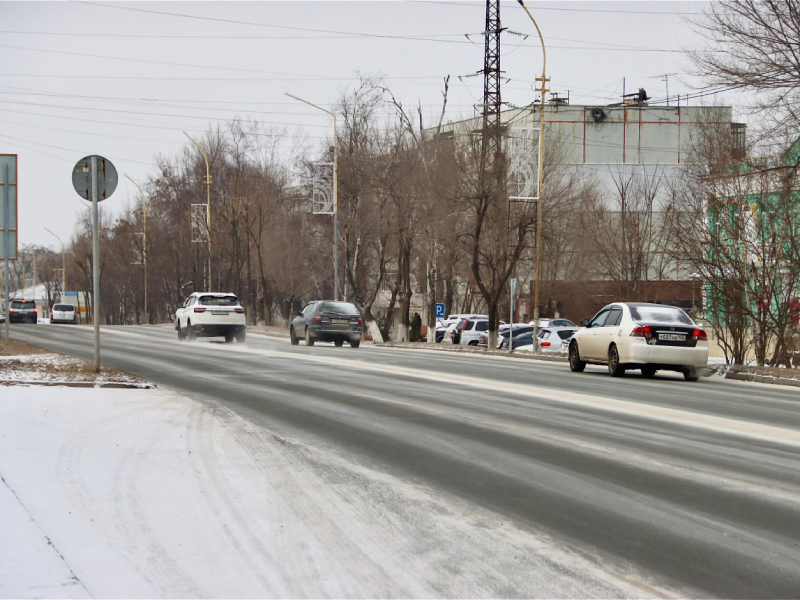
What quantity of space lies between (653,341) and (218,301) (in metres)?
19.5

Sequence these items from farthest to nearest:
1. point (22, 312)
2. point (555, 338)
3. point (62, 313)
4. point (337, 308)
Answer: point (62, 313) < point (22, 312) < point (555, 338) < point (337, 308)

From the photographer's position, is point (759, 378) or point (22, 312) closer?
point (759, 378)

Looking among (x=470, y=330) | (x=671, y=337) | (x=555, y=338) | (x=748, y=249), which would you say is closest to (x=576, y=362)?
(x=671, y=337)

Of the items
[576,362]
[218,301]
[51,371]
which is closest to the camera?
[51,371]

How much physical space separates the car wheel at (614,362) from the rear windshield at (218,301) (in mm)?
17627

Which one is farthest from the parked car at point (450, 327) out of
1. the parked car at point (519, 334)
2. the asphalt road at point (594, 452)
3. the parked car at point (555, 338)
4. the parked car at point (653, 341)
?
the asphalt road at point (594, 452)

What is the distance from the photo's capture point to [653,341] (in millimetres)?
19688

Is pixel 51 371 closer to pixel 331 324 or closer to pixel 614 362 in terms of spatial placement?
pixel 614 362

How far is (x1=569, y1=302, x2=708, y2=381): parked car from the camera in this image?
19.7 meters

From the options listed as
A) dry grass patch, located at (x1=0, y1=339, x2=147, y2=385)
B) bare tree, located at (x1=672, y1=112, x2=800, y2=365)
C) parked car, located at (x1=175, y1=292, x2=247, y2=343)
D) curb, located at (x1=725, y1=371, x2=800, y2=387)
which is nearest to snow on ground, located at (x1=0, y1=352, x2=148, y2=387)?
dry grass patch, located at (x1=0, y1=339, x2=147, y2=385)

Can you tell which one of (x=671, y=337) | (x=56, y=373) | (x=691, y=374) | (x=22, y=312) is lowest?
(x=691, y=374)

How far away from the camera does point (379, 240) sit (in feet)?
185

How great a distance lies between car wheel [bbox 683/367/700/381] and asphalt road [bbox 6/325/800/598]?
895mm

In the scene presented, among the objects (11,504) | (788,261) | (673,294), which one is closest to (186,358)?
(788,261)
